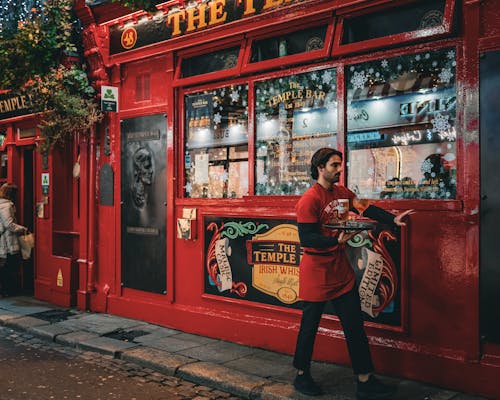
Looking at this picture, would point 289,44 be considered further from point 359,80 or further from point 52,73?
point 52,73

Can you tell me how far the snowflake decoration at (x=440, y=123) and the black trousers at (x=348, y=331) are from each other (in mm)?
1745

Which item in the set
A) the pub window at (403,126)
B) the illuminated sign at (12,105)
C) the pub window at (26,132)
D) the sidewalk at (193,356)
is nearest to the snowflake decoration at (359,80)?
the pub window at (403,126)

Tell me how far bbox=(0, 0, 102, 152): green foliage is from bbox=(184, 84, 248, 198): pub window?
1.97 meters

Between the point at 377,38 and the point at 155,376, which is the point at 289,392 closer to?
the point at 155,376

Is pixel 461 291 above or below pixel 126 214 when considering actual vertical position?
below

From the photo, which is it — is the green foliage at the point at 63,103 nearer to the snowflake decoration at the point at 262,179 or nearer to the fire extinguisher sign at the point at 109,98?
the fire extinguisher sign at the point at 109,98

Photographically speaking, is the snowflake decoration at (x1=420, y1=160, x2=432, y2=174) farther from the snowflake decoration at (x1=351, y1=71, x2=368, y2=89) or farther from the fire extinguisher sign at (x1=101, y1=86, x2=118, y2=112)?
the fire extinguisher sign at (x1=101, y1=86, x2=118, y2=112)

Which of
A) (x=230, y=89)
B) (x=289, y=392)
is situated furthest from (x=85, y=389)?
(x=230, y=89)

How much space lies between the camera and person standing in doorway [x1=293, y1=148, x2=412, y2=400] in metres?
4.90

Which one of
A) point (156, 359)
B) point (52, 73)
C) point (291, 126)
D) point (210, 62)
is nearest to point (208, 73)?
point (210, 62)

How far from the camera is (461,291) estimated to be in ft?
17.1

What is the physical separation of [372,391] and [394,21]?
3.58 meters

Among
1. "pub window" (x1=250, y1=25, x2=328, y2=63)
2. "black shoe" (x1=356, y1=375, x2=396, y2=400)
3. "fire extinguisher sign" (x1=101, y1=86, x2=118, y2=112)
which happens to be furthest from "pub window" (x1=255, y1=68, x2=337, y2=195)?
"fire extinguisher sign" (x1=101, y1=86, x2=118, y2=112)

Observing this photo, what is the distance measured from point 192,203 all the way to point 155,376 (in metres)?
2.51
